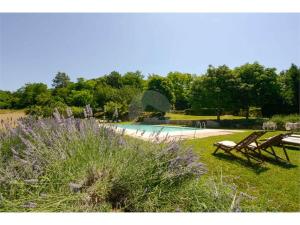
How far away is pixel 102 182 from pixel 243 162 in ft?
12.4

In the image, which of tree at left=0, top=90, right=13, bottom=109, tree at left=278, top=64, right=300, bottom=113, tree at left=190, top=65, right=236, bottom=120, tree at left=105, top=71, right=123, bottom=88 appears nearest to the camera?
tree at left=0, top=90, right=13, bottom=109

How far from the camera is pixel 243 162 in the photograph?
5191 mm

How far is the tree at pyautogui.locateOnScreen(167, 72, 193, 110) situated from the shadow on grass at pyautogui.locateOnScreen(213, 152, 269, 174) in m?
26.0

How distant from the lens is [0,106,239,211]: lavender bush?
6.50 ft

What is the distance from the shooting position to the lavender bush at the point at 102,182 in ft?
6.50

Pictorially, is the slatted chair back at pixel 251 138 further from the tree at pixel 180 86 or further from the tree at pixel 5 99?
the tree at pixel 180 86

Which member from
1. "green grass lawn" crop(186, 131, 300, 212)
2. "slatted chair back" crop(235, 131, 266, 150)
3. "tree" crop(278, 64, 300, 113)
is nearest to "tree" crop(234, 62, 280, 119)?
"tree" crop(278, 64, 300, 113)

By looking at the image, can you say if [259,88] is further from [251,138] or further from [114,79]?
[114,79]

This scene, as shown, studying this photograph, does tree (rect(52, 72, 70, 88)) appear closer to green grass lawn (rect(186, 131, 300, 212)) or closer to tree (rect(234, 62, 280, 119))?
tree (rect(234, 62, 280, 119))

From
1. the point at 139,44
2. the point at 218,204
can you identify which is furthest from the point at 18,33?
the point at 218,204

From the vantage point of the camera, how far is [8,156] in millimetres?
2805

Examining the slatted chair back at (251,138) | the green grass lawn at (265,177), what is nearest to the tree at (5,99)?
the green grass lawn at (265,177)
